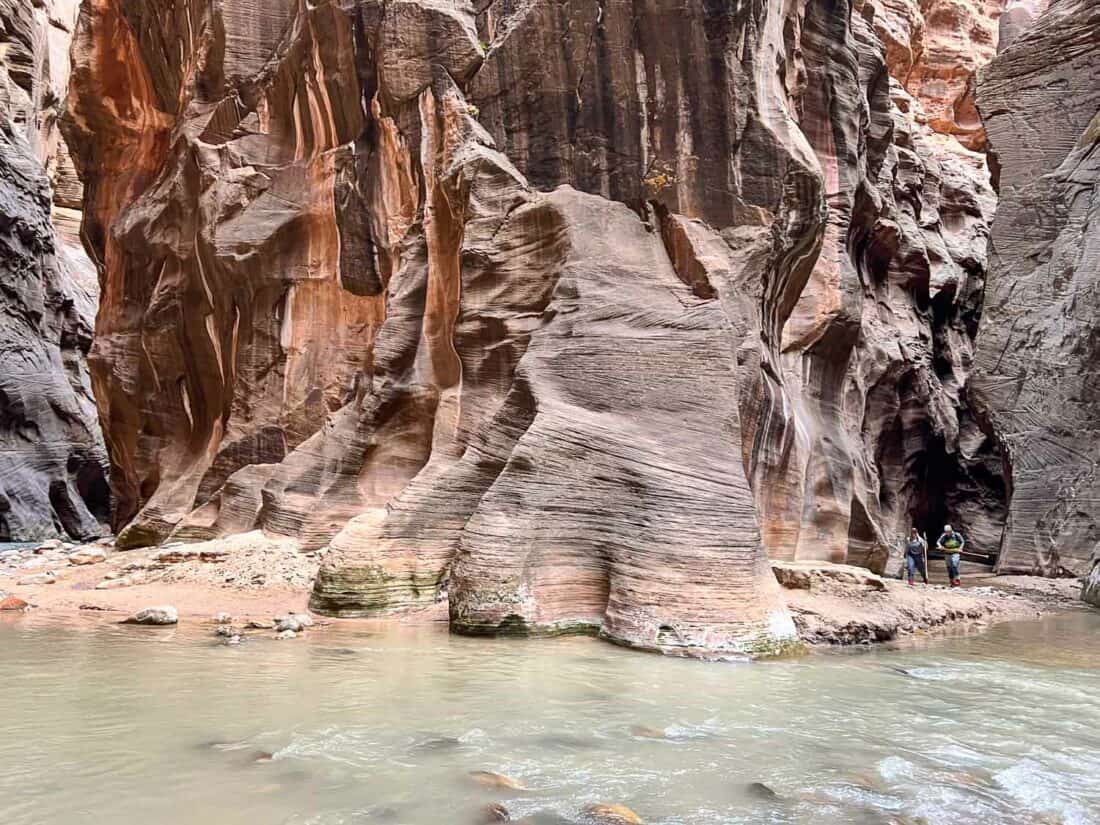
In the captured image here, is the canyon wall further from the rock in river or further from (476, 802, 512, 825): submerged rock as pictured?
(476, 802, 512, 825): submerged rock

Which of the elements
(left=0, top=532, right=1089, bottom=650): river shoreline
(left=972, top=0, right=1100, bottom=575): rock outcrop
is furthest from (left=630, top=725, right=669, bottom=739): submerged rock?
→ (left=972, top=0, right=1100, bottom=575): rock outcrop

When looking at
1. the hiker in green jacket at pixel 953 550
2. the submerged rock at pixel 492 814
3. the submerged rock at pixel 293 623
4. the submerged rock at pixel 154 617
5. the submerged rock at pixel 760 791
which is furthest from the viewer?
the hiker in green jacket at pixel 953 550

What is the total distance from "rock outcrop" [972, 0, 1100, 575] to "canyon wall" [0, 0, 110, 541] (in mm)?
25698

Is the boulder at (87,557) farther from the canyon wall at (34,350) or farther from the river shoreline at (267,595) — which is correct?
the canyon wall at (34,350)

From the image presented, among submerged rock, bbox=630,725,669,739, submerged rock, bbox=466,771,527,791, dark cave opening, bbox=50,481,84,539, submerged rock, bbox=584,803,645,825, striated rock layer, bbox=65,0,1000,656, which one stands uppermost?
striated rock layer, bbox=65,0,1000,656

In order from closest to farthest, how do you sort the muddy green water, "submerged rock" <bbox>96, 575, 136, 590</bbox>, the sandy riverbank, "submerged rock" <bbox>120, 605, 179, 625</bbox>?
the muddy green water < "submerged rock" <bbox>120, 605, 179, 625</bbox> < the sandy riverbank < "submerged rock" <bbox>96, 575, 136, 590</bbox>

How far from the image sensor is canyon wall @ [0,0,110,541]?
25.7 m

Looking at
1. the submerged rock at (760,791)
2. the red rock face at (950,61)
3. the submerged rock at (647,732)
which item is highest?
the red rock face at (950,61)

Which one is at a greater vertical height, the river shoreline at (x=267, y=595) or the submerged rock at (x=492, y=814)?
the submerged rock at (x=492, y=814)

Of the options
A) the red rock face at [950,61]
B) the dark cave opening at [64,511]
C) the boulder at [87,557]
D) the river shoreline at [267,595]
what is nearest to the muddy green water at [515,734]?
the river shoreline at [267,595]

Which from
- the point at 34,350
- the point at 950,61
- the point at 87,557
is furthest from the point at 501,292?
the point at 950,61

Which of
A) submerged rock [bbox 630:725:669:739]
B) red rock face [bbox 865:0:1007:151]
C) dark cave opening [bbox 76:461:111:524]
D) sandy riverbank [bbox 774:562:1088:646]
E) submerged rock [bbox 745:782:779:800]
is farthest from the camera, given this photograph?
red rock face [bbox 865:0:1007:151]

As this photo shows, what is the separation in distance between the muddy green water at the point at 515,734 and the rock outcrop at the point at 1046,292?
14.1 metres

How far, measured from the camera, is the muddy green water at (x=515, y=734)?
11.7ft
